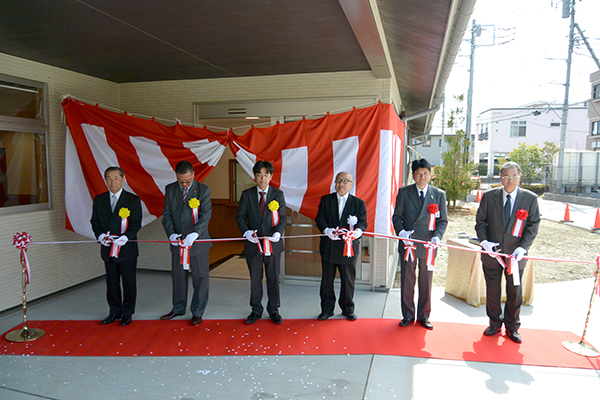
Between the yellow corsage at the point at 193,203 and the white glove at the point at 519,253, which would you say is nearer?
the white glove at the point at 519,253

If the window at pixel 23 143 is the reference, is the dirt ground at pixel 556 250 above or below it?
below

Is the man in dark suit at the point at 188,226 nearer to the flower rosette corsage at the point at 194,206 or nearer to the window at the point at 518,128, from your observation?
the flower rosette corsage at the point at 194,206

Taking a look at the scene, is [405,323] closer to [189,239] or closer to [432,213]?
[432,213]

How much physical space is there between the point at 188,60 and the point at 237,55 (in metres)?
0.66

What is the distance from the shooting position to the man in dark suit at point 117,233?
3.61 m

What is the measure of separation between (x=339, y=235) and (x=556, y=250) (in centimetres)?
658

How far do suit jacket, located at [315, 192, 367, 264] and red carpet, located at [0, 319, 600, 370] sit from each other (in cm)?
67

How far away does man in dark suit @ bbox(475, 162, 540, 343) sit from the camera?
3254mm

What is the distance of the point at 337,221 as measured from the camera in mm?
3756

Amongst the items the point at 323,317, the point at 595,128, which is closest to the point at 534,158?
the point at 595,128

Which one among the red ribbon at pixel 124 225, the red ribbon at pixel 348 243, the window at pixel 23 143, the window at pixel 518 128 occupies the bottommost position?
the red ribbon at pixel 348 243

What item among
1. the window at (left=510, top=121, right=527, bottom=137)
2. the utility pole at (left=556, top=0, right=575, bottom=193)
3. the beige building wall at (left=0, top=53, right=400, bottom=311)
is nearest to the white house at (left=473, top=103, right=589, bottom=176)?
the window at (left=510, top=121, right=527, bottom=137)

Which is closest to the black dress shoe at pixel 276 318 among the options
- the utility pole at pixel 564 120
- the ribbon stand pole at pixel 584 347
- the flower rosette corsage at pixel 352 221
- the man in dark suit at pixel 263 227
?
the man in dark suit at pixel 263 227

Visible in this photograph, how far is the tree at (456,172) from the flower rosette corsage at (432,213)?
454 inches
